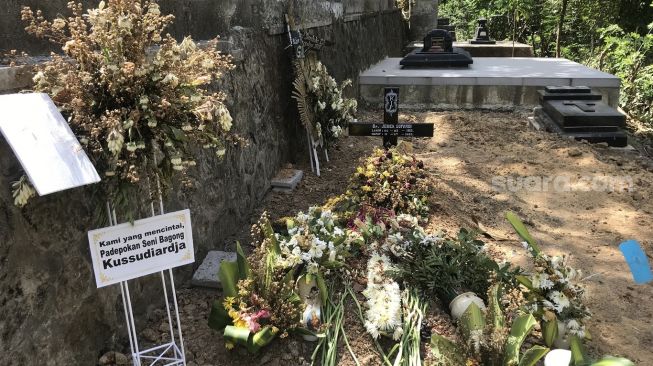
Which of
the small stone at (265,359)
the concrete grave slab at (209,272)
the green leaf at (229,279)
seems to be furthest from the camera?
the concrete grave slab at (209,272)

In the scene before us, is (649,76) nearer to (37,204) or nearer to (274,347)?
(274,347)

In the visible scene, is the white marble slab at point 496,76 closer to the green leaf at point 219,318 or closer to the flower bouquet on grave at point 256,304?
the flower bouquet on grave at point 256,304

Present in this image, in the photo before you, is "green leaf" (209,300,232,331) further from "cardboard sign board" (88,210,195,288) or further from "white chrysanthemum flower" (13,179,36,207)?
"white chrysanthemum flower" (13,179,36,207)

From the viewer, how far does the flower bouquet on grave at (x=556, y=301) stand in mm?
2561

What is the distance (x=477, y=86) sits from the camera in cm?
809

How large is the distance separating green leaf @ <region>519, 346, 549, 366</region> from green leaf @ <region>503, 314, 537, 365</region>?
0.03 meters

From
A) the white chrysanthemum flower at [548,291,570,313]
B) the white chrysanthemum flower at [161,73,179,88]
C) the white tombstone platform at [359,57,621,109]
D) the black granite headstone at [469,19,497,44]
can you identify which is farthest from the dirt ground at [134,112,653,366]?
the black granite headstone at [469,19,497,44]

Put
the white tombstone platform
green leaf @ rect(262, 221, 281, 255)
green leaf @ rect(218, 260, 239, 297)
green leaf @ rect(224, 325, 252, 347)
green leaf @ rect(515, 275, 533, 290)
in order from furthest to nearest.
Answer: the white tombstone platform < green leaf @ rect(262, 221, 281, 255) < green leaf @ rect(515, 275, 533, 290) < green leaf @ rect(218, 260, 239, 297) < green leaf @ rect(224, 325, 252, 347)

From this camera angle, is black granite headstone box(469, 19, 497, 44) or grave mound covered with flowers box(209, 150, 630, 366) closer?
grave mound covered with flowers box(209, 150, 630, 366)

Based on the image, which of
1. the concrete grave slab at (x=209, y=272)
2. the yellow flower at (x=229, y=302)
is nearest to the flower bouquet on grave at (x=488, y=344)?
the yellow flower at (x=229, y=302)

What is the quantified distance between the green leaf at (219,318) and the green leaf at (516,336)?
1.30 metres

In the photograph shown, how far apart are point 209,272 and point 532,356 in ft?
6.08

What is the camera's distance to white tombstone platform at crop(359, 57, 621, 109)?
796 cm

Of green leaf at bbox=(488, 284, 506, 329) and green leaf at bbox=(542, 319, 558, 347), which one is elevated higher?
green leaf at bbox=(488, 284, 506, 329)
